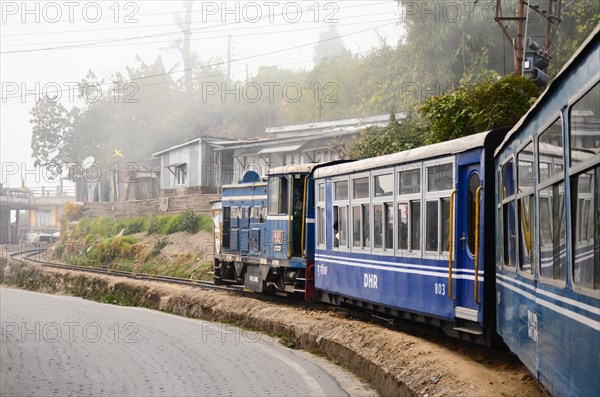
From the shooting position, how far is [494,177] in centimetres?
1027

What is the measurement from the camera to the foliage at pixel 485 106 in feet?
58.4

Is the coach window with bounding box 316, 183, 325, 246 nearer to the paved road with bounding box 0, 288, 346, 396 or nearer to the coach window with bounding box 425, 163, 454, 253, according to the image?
A: the paved road with bounding box 0, 288, 346, 396

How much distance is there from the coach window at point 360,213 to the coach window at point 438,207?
2307 millimetres

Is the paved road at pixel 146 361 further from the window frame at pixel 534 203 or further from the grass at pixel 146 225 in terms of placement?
the grass at pixel 146 225

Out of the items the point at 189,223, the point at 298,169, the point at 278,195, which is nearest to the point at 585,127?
the point at 298,169

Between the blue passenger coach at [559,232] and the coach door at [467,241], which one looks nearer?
the blue passenger coach at [559,232]

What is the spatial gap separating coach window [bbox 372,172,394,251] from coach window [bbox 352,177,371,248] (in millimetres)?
334

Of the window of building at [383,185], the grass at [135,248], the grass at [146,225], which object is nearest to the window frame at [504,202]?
the window of building at [383,185]

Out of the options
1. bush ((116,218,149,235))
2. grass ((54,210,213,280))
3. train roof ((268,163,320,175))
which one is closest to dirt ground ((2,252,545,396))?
train roof ((268,163,320,175))

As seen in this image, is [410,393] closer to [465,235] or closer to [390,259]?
[465,235]

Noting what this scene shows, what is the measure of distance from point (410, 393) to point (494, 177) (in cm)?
293

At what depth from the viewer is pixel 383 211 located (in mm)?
13195

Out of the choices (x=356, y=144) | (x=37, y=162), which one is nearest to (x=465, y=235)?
(x=356, y=144)

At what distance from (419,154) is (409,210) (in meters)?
0.90
